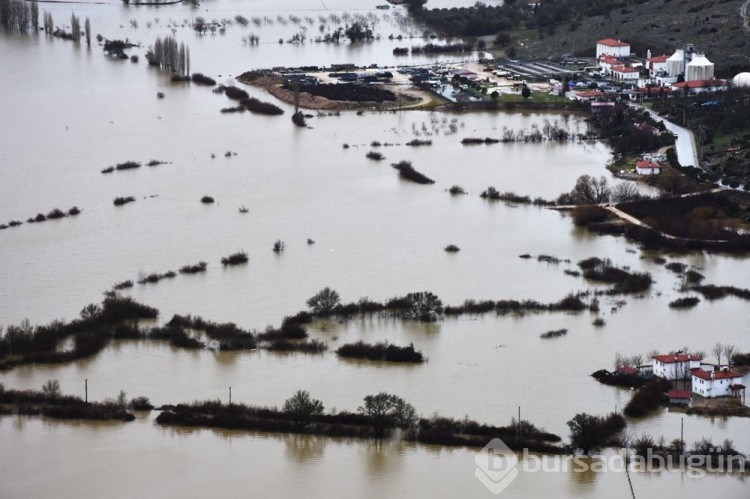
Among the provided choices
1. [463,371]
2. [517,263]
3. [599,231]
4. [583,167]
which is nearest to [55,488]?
[463,371]

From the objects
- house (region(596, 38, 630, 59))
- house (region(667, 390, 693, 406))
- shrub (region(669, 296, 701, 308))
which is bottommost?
house (region(667, 390, 693, 406))

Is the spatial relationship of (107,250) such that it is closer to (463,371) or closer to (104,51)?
(463,371)

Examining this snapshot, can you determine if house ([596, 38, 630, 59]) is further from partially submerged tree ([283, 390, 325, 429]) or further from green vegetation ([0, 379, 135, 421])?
green vegetation ([0, 379, 135, 421])

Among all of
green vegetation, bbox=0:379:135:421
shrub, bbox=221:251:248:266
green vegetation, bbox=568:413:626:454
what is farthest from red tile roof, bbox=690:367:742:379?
shrub, bbox=221:251:248:266

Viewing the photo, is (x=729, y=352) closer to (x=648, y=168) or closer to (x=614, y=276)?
(x=614, y=276)

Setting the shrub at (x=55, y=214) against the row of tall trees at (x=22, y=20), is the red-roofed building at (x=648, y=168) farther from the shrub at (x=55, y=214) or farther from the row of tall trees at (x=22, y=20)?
the row of tall trees at (x=22, y=20)

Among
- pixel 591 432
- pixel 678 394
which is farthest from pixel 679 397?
pixel 591 432
